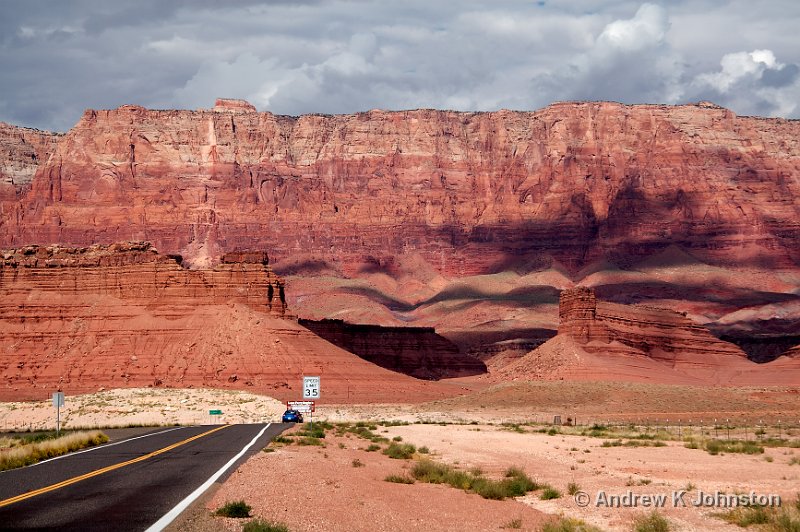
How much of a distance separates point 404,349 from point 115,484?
10070 centimetres

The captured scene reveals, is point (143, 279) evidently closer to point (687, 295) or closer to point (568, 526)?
point (568, 526)

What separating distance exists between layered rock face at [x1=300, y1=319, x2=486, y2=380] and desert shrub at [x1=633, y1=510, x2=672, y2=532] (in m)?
97.7

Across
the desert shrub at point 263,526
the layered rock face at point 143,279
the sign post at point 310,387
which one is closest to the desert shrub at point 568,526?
the desert shrub at point 263,526

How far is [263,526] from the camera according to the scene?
57.2ft

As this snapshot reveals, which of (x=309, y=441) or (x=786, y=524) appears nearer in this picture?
(x=786, y=524)

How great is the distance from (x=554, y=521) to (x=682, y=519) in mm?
2455

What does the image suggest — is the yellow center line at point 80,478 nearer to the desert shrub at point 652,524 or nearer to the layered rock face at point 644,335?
the desert shrub at point 652,524

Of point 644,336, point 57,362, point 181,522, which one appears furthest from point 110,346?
point 181,522

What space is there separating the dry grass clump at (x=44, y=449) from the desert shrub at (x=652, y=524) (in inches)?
647

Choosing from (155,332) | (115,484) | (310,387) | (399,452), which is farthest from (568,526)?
(155,332)

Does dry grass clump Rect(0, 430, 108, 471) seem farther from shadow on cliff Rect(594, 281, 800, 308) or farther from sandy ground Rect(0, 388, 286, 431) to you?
shadow on cliff Rect(594, 281, 800, 308)

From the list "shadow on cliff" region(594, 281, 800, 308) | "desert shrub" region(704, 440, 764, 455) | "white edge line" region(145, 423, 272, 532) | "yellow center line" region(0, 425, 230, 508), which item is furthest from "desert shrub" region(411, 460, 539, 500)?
"shadow on cliff" region(594, 281, 800, 308)

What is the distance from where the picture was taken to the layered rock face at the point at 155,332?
283ft

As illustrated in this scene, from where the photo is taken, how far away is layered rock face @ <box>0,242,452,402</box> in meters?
86.3
